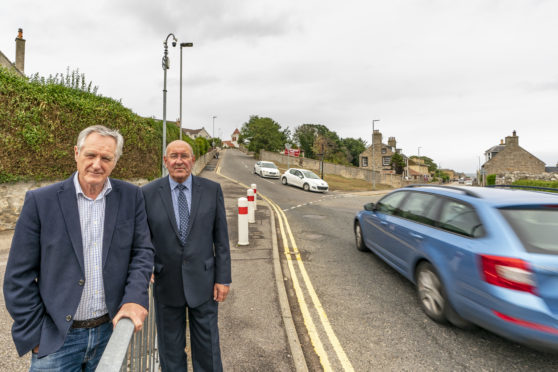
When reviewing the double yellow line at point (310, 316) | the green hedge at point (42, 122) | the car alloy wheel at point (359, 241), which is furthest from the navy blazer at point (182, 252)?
the green hedge at point (42, 122)

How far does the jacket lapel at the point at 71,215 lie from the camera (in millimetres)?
1484

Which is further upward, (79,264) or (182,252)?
(79,264)

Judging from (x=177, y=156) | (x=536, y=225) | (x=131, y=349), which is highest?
(x=177, y=156)

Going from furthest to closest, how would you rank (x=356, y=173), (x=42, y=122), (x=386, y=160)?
(x=386, y=160), (x=356, y=173), (x=42, y=122)

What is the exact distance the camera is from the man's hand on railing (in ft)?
4.82

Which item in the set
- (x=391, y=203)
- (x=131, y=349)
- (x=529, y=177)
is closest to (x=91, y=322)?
(x=131, y=349)

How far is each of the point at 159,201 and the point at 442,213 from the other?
11.2ft

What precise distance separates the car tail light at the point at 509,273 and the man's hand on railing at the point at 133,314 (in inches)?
116

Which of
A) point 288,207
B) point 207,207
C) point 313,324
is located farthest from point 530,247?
point 288,207

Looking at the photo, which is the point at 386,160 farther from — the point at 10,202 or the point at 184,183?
the point at 184,183

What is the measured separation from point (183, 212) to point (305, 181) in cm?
1817

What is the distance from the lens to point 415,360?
2.72 metres

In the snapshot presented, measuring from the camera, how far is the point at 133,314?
149 centimetres

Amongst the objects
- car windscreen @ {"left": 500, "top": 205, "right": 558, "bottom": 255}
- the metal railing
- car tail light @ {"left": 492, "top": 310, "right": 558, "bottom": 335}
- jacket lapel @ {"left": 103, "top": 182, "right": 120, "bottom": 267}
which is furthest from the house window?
jacket lapel @ {"left": 103, "top": 182, "right": 120, "bottom": 267}
